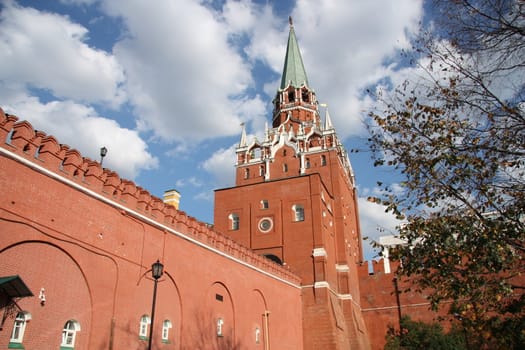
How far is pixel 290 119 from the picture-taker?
1604 inches

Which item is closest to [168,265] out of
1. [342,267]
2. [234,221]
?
[234,221]

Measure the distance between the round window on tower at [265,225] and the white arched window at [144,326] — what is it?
1649 centimetres

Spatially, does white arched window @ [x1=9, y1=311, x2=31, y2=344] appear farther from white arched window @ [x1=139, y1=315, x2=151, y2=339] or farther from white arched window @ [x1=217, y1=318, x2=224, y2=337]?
white arched window @ [x1=217, y1=318, x2=224, y2=337]

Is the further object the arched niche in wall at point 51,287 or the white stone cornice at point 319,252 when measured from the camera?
the white stone cornice at point 319,252

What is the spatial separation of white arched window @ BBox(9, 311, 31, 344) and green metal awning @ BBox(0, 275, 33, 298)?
2.07ft

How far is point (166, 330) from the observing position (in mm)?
14711

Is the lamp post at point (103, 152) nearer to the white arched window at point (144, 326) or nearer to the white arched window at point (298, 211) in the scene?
the white arched window at point (144, 326)

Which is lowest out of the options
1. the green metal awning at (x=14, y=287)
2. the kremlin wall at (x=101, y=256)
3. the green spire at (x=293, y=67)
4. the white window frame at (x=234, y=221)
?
the green metal awning at (x=14, y=287)

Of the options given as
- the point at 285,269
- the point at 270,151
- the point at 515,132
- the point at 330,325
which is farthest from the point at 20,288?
the point at 270,151

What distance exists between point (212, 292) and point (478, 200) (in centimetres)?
1137

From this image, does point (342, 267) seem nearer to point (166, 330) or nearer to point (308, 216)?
point (308, 216)

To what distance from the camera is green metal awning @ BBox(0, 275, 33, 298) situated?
30.9ft

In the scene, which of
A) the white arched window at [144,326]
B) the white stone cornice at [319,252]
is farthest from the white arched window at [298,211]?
the white arched window at [144,326]

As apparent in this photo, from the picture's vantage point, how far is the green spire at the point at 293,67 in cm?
4373
